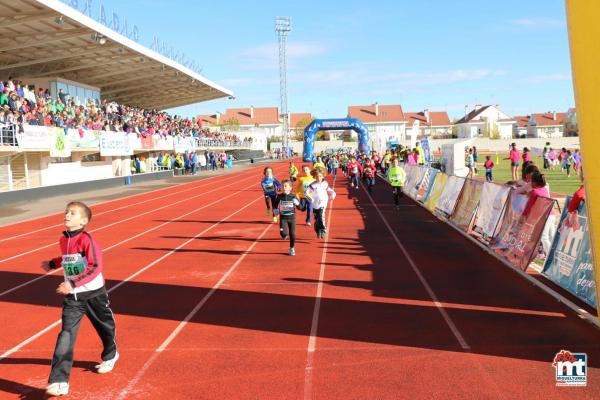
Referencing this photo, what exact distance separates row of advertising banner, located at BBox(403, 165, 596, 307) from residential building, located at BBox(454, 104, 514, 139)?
110 metres

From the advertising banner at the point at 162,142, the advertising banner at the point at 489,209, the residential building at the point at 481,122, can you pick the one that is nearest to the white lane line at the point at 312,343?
the advertising banner at the point at 489,209

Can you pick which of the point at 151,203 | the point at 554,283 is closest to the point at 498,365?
the point at 554,283

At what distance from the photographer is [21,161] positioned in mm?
26844

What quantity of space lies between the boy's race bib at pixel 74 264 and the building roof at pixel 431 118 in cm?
13775

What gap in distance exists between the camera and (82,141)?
29891mm

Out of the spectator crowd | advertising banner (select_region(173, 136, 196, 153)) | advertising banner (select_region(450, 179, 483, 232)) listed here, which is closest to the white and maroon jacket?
advertising banner (select_region(450, 179, 483, 232))

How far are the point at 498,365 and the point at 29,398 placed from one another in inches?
171

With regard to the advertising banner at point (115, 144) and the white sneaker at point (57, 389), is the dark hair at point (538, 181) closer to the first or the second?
the white sneaker at point (57, 389)

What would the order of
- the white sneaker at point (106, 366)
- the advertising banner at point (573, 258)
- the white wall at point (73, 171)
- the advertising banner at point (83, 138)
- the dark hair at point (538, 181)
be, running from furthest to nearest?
1. the advertising banner at point (83, 138)
2. the white wall at point (73, 171)
3. the dark hair at point (538, 181)
4. the advertising banner at point (573, 258)
5. the white sneaker at point (106, 366)

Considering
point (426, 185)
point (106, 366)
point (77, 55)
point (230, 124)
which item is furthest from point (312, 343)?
point (230, 124)

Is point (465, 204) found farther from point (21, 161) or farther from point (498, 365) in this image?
point (21, 161)

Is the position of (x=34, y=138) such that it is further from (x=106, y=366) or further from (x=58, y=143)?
(x=106, y=366)

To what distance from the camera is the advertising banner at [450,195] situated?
47.6ft

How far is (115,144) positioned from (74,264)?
3092cm
